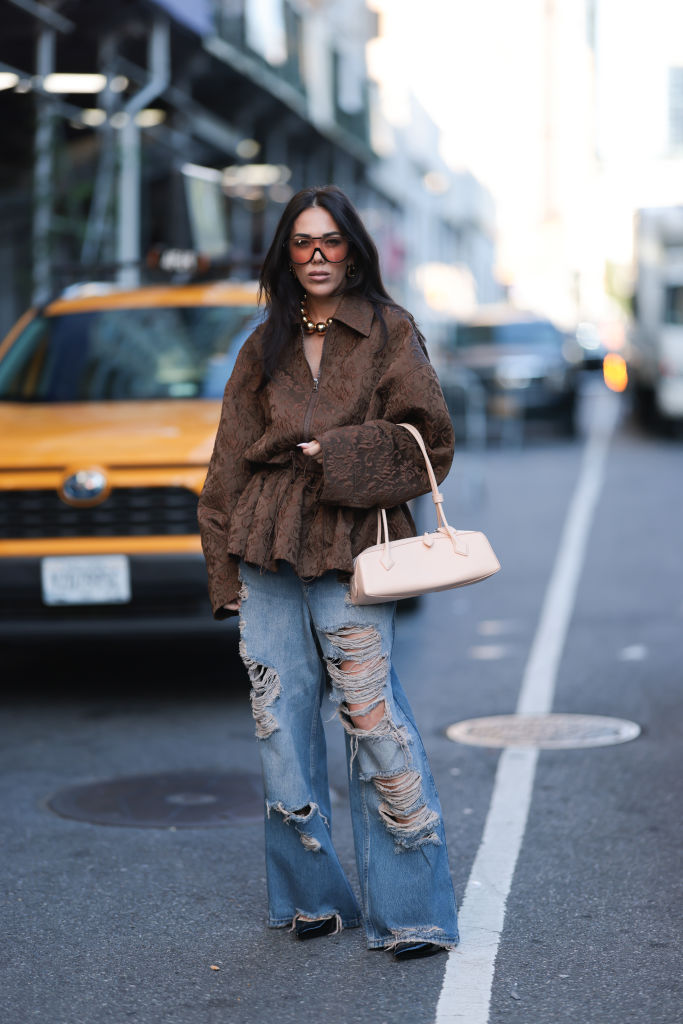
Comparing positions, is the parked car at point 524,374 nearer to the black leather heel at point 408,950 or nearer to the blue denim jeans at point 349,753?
the blue denim jeans at point 349,753

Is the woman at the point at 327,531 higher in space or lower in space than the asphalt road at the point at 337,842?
higher

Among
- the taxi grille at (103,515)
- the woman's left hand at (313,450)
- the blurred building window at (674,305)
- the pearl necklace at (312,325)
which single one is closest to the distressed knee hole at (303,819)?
the woman's left hand at (313,450)

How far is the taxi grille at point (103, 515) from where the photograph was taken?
22.7 feet

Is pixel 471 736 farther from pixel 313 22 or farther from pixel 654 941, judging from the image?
pixel 313 22

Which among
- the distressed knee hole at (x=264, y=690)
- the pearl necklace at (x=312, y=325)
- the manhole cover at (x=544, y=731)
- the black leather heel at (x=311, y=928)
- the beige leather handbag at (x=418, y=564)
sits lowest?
the manhole cover at (x=544, y=731)

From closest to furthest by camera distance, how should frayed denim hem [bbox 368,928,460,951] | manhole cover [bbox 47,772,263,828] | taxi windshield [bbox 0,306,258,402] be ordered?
1. frayed denim hem [bbox 368,928,460,951]
2. manhole cover [bbox 47,772,263,828]
3. taxi windshield [bbox 0,306,258,402]

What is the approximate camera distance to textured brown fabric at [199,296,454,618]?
3.88m

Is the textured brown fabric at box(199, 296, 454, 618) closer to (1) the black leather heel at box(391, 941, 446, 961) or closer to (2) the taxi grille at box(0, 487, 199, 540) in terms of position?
(1) the black leather heel at box(391, 941, 446, 961)

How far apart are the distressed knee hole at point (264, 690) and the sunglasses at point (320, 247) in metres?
0.97

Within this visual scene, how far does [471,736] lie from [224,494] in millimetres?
2803

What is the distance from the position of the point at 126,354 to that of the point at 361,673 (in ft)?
15.5

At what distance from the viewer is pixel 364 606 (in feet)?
13.0

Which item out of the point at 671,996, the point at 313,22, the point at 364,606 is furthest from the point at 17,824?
the point at 313,22

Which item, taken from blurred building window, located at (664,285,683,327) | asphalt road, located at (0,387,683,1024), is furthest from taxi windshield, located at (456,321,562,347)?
asphalt road, located at (0,387,683,1024)
